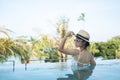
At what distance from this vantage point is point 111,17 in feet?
98.4

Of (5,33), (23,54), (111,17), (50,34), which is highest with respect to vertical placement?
(111,17)

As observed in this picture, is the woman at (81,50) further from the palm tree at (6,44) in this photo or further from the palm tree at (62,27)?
the palm tree at (62,27)

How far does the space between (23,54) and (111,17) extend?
23.0 m

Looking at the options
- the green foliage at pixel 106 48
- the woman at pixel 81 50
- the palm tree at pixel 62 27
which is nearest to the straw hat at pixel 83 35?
the woman at pixel 81 50

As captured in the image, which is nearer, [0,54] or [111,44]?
[0,54]

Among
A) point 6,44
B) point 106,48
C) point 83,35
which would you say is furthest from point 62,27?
point 83,35

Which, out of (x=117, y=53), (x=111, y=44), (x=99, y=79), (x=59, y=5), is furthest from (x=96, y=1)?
(x=99, y=79)

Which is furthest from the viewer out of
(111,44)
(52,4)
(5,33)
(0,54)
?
(52,4)

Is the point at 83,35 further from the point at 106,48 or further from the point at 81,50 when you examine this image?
the point at 106,48

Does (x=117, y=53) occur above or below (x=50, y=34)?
below

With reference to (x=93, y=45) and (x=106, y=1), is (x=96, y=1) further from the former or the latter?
(x=93, y=45)

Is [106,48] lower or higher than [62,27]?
lower

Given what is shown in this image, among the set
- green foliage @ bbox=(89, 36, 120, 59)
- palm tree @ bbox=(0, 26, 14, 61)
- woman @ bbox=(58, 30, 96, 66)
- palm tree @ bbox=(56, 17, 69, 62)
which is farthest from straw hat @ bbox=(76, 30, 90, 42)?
green foliage @ bbox=(89, 36, 120, 59)

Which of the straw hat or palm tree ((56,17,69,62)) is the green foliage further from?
the straw hat
